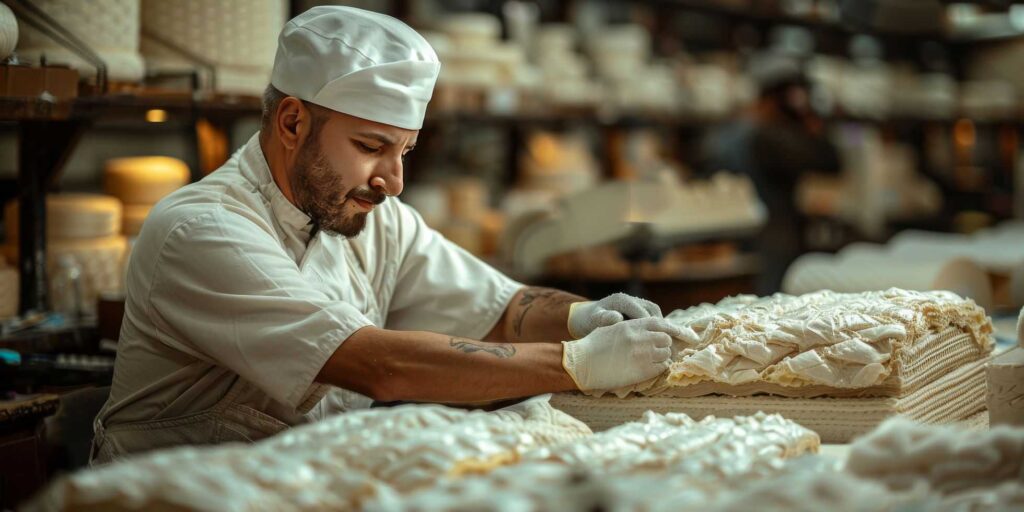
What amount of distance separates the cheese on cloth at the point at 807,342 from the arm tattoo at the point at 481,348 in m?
0.22

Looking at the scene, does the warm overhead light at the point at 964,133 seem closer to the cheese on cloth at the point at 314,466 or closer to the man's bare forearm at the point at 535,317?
the man's bare forearm at the point at 535,317

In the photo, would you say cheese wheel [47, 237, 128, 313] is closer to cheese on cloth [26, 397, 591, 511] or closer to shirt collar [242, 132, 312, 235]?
shirt collar [242, 132, 312, 235]

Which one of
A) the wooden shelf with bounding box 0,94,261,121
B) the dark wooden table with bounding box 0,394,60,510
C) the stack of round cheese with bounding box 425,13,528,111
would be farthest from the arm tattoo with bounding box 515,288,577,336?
the stack of round cheese with bounding box 425,13,528,111

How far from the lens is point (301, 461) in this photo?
120 centimetres

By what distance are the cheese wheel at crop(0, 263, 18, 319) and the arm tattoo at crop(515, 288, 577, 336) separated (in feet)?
5.04

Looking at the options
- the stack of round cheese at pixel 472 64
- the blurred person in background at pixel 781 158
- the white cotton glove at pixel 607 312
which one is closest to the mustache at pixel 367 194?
the white cotton glove at pixel 607 312

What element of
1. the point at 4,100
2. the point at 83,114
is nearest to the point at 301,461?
the point at 4,100

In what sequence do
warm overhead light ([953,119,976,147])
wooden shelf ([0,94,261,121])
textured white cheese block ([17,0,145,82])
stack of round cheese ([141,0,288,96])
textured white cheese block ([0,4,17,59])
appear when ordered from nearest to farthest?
textured white cheese block ([0,4,17,59]) < wooden shelf ([0,94,261,121]) < textured white cheese block ([17,0,145,82]) < stack of round cheese ([141,0,288,96]) < warm overhead light ([953,119,976,147])

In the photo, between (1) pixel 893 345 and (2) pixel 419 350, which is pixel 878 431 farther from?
(2) pixel 419 350

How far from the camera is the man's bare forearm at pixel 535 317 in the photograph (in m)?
2.32

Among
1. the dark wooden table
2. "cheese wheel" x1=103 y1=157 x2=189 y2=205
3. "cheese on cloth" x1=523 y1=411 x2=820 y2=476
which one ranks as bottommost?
the dark wooden table

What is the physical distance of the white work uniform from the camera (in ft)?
5.94

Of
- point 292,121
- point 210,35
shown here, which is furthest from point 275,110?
point 210,35

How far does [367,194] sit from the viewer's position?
6.92 feet
